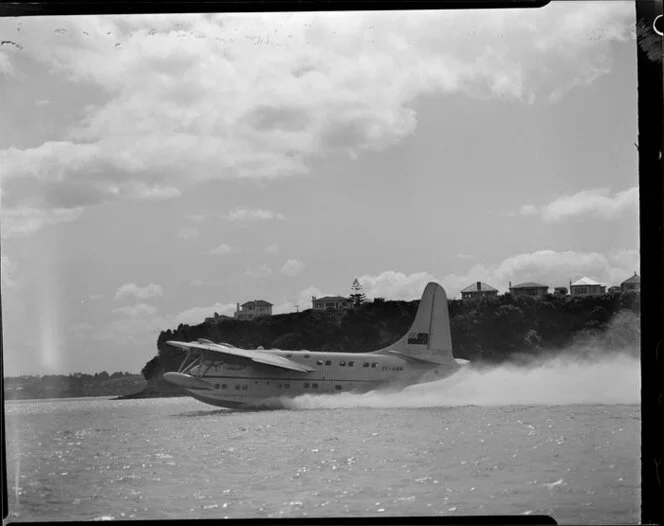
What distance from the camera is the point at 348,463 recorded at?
157 inches

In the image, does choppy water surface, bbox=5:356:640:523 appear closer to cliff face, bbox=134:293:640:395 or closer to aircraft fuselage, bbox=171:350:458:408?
cliff face, bbox=134:293:640:395

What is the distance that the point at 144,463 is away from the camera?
3.88 m

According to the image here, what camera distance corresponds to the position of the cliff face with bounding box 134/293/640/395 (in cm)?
433

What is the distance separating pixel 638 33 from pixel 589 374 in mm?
2046

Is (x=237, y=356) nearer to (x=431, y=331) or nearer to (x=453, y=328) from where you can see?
(x=431, y=331)

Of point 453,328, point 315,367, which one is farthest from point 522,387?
point 315,367

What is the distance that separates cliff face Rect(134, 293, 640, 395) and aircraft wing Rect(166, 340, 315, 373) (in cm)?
10

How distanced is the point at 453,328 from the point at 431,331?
0.49ft

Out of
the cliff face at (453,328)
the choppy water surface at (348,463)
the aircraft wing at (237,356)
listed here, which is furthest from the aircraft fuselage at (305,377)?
the choppy water surface at (348,463)

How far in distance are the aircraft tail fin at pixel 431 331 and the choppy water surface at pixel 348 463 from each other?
45cm

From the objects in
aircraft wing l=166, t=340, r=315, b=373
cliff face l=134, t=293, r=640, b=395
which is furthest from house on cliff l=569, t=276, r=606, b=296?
aircraft wing l=166, t=340, r=315, b=373

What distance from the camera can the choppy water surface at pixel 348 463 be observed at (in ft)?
10.7

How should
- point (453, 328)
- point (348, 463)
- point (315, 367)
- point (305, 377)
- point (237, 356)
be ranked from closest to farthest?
point (348, 463) → point (453, 328) → point (237, 356) → point (315, 367) → point (305, 377)

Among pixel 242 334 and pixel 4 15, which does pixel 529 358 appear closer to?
pixel 242 334
